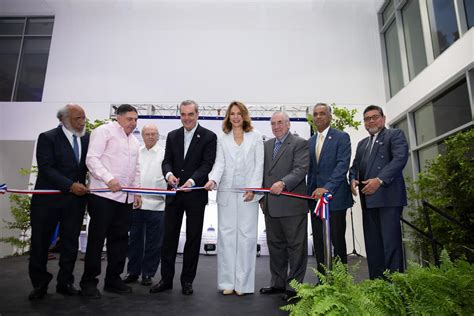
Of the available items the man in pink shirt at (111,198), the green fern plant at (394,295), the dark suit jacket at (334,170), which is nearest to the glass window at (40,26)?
the man in pink shirt at (111,198)

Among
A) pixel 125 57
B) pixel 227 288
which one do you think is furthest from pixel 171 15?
pixel 227 288

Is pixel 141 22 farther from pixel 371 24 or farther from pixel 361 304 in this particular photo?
pixel 361 304

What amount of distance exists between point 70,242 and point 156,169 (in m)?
1.27

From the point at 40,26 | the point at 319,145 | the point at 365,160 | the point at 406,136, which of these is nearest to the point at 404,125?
the point at 406,136

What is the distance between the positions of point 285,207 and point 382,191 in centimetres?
84

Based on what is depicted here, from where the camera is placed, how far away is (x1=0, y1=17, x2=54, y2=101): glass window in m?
8.42

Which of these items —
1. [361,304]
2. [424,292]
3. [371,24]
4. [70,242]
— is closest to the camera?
[361,304]

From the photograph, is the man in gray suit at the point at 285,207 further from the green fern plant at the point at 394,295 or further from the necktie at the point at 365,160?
Result: the green fern plant at the point at 394,295

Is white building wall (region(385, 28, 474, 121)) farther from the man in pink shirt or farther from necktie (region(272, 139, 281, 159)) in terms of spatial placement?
the man in pink shirt

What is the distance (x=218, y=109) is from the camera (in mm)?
7289

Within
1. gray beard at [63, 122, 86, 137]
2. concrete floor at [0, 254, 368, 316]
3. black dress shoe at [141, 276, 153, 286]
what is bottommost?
concrete floor at [0, 254, 368, 316]

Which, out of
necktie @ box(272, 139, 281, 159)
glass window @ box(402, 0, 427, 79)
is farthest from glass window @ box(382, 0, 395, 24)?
necktie @ box(272, 139, 281, 159)

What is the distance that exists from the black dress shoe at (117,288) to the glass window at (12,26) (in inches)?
355

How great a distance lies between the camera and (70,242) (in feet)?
9.06
